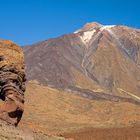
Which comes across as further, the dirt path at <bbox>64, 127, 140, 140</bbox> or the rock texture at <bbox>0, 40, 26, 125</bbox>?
the dirt path at <bbox>64, 127, 140, 140</bbox>

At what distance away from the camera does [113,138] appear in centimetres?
6900

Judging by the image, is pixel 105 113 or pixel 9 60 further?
pixel 105 113

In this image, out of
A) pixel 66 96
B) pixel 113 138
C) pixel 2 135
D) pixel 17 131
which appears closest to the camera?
pixel 2 135

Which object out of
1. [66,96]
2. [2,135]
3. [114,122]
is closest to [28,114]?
[114,122]

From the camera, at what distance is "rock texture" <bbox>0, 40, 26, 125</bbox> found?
100ft

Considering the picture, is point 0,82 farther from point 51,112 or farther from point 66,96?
point 66,96

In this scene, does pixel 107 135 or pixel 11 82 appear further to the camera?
pixel 107 135

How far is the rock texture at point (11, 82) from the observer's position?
30.6m

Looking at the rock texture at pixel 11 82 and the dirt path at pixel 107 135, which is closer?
the rock texture at pixel 11 82

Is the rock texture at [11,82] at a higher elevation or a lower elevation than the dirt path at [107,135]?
lower

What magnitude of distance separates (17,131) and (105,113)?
371ft

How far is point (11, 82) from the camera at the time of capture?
105ft

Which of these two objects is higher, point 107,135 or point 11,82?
point 107,135

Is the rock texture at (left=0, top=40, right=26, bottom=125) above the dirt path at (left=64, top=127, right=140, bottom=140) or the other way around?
the other way around
